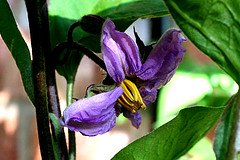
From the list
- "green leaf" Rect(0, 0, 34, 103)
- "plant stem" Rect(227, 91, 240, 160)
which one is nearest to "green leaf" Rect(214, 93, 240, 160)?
"plant stem" Rect(227, 91, 240, 160)

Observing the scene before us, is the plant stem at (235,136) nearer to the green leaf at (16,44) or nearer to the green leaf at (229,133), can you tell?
the green leaf at (229,133)

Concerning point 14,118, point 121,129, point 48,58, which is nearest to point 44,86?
point 48,58

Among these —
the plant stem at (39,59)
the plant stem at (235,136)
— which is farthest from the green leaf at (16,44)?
the plant stem at (235,136)

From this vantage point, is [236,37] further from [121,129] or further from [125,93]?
[121,129]

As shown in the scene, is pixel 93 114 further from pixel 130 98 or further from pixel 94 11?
pixel 94 11

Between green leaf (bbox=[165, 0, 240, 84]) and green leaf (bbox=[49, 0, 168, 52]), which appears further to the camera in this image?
green leaf (bbox=[49, 0, 168, 52])

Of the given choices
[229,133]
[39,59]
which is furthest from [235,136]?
[39,59]

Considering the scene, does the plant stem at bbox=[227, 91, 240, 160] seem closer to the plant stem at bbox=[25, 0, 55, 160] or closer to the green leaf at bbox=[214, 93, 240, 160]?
the green leaf at bbox=[214, 93, 240, 160]
